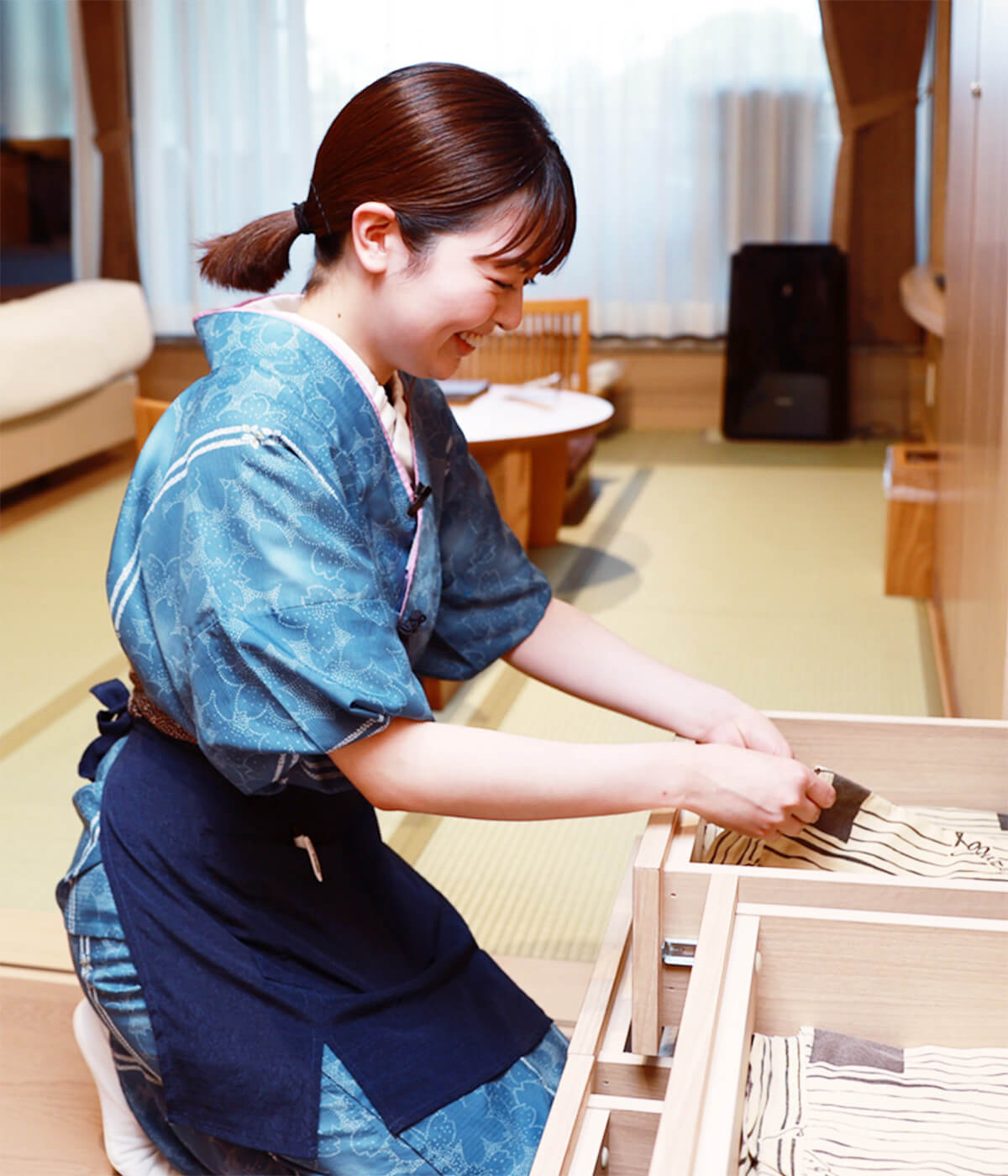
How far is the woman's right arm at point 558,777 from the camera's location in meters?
0.99

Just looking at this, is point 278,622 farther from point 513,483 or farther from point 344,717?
point 513,483

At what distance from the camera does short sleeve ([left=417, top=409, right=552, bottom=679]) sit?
1306 mm

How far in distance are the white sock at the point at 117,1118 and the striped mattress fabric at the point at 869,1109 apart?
0.67 metres

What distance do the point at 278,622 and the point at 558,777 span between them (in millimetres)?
230

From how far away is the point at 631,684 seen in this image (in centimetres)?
125

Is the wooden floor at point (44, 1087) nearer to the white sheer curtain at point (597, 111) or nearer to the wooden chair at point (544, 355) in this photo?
the wooden chair at point (544, 355)

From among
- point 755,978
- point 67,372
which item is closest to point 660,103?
point 67,372

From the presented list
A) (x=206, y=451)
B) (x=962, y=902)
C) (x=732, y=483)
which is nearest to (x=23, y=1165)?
(x=206, y=451)

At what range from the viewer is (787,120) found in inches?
195

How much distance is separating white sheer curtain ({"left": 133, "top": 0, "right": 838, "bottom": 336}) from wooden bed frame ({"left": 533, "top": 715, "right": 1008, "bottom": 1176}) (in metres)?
4.32

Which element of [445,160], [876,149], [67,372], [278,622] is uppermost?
[876,149]

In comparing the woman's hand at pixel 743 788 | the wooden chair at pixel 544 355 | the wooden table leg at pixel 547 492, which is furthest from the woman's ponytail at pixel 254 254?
the wooden chair at pixel 544 355

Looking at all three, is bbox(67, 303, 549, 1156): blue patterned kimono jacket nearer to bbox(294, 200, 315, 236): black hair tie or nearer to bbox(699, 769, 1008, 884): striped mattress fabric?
bbox(294, 200, 315, 236): black hair tie

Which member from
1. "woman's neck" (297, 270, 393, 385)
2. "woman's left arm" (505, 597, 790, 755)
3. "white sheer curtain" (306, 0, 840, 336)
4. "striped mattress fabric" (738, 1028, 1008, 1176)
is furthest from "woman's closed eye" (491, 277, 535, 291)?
"white sheer curtain" (306, 0, 840, 336)
